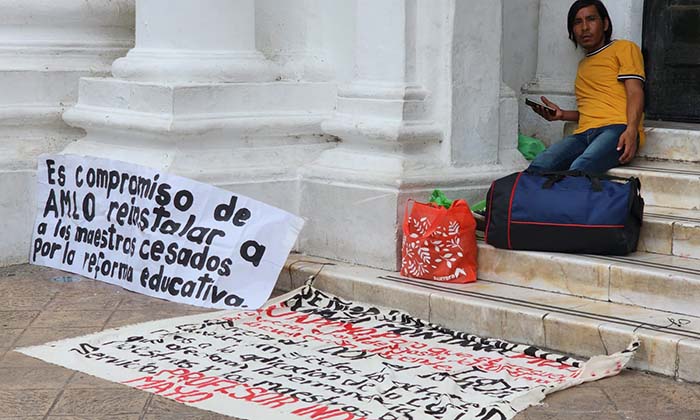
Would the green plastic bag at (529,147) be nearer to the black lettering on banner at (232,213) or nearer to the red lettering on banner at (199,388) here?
the black lettering on banner at (232,213)

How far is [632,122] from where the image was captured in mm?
6172

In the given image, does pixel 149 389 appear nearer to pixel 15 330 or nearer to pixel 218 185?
pixel 15 330

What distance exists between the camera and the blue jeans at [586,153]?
6.16 meters

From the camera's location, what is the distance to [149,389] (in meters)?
4.60

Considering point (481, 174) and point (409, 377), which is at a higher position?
point (481, 174)

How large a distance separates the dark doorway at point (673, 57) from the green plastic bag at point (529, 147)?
2.21 feet

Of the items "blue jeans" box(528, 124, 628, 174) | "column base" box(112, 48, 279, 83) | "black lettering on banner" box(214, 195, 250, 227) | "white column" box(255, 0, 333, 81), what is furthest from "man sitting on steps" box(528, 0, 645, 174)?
"column base" box(112, 48, 279, 83)

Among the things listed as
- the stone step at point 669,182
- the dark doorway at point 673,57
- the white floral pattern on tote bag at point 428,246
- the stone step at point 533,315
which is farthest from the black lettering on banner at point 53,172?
the dark doorway at point 673,57

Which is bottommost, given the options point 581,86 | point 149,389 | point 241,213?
point 149,389

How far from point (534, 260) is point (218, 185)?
1.76m

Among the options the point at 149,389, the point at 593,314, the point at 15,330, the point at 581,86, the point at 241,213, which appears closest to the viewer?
the point at 149,389

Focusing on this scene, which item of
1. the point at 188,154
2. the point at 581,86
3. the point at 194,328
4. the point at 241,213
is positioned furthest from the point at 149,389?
the point at 581,86

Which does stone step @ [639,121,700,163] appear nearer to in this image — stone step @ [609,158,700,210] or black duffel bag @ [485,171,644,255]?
stone step @ [609,158,700,210]

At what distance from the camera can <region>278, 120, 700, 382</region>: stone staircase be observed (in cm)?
489
